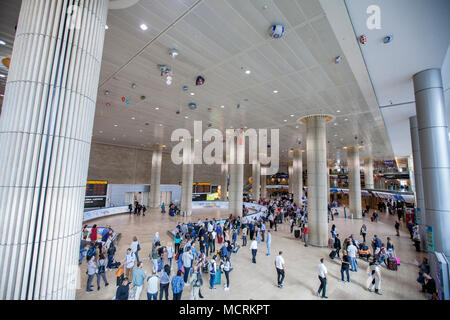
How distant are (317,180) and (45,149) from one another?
12.8 m

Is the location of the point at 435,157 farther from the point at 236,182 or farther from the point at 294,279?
the point at 236,182

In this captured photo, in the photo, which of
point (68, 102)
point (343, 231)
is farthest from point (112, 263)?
point (343, 231)

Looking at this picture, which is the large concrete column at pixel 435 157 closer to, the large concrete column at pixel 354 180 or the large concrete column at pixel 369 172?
the large concrete column at pixel 354 180

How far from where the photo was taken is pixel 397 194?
960 inches

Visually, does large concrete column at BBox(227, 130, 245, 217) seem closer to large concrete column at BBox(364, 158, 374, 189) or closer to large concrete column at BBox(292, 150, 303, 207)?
large concrete column at BBox(292, 150, 303, 207)

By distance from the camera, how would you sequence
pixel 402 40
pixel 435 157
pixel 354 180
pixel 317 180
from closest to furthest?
pixel 402 40
pixel 435 157
pixel 317 180
pixel 354 180

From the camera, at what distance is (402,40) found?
6105 mm

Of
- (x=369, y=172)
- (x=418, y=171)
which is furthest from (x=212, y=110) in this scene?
(x=369, y=172)

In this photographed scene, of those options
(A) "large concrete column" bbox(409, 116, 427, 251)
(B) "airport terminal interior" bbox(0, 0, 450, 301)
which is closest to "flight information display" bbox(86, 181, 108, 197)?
(B) "airport terminal interior" bbox(0, 0, 450, 301)

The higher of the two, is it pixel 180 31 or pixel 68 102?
pixel 180 31

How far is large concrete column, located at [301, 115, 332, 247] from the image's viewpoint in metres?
12.4

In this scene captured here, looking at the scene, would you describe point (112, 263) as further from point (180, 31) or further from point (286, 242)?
point (286, 242)

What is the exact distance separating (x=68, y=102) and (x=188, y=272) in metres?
6.17

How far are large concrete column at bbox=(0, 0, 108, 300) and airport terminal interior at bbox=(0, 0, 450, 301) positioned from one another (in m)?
0.02
